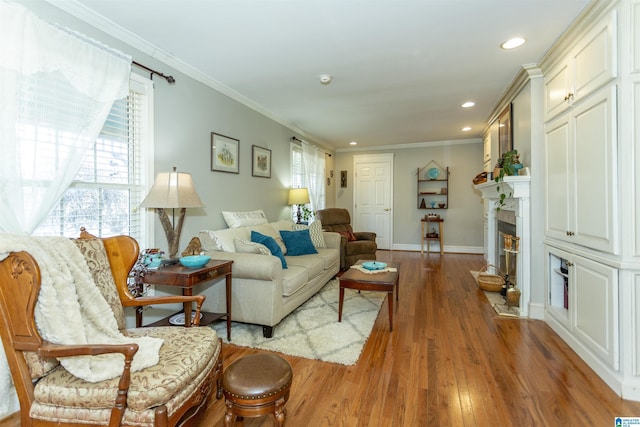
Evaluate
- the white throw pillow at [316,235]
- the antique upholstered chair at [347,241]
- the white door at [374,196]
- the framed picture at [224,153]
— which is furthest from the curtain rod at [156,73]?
the white door at [374,196]

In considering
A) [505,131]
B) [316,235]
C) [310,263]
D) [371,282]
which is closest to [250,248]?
[310,263]

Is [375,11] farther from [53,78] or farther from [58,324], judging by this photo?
[58,324]

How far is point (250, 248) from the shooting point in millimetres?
2994

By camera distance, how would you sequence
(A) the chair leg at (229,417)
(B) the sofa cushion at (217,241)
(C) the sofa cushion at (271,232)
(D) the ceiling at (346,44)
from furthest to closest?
(C) the sofa cushion at (271,232) < (B) the sofa cushion at (217,241) < (D) the ceiling at (346,44) < (A) the chair leg at (229,417)

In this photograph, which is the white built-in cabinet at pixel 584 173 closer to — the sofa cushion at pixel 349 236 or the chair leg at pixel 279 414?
the chair leg at pixel 279 414

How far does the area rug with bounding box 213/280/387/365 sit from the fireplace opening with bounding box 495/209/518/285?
5.49ft

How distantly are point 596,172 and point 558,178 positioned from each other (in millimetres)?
609

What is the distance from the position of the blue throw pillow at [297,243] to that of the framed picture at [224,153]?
3.37 feet

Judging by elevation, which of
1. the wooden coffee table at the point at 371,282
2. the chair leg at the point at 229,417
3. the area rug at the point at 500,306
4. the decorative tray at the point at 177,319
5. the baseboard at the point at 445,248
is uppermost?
the wooden coffee table at the point at 371,282

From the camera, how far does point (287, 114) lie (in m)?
4.61

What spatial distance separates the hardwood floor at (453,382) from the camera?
65.4 inches

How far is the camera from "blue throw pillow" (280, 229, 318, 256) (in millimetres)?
3869

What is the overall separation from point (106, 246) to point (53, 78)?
3.58 ft

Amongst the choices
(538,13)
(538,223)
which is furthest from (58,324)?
(538,223)
